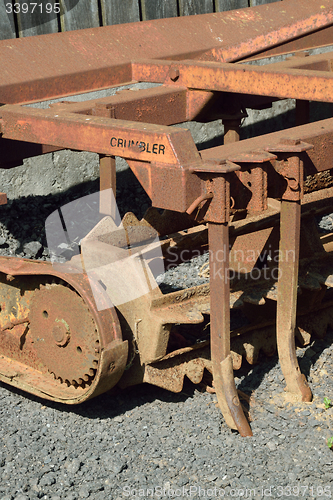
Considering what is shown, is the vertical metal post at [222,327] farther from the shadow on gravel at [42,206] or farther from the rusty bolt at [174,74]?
the shadow on gravel at [42,206]

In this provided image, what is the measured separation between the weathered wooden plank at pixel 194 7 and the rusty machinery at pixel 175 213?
1614 mm

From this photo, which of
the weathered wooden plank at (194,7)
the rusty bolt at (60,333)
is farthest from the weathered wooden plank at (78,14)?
the rusty bolt at (60,333)

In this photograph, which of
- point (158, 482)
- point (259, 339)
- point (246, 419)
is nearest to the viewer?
point (158, 482)

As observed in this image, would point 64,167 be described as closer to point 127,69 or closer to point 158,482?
point 127,69

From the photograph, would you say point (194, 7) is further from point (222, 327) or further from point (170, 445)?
point (170, 445)

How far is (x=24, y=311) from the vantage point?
3.61 meters

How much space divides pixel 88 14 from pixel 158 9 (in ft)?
2.36

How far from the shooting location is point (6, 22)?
5293 millimetres

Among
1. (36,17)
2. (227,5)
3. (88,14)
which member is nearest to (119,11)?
(88,14)

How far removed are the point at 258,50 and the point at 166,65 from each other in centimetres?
73

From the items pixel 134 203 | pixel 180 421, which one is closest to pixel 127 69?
pixel 134 203

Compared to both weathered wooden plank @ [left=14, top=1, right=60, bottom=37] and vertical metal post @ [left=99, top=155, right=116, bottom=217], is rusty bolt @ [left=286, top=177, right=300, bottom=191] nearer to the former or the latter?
vertical metal post @ [left=99, top=155, right=116, bottom=217]

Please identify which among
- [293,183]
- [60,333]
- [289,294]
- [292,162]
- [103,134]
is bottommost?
Answer: [60,333]

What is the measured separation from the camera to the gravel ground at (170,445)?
296 cm
